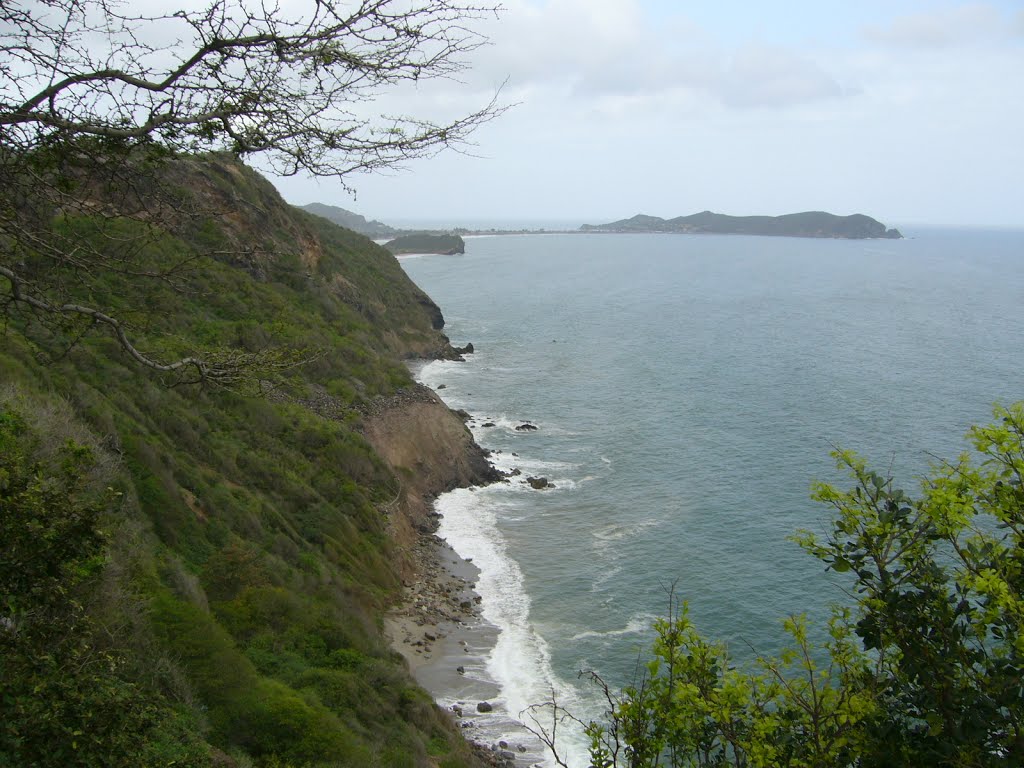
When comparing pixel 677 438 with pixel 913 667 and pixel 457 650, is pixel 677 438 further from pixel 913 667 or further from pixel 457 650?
pixel 913 667

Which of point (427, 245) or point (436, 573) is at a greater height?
point (427, 245)

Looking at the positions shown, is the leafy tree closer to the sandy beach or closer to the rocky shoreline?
the rocky shoreline

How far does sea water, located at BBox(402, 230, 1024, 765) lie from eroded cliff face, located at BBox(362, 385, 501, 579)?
1.11 metres

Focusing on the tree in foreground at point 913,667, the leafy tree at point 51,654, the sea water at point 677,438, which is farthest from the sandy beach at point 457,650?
the tree in foreground at point 913,667

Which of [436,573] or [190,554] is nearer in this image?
[190,554]

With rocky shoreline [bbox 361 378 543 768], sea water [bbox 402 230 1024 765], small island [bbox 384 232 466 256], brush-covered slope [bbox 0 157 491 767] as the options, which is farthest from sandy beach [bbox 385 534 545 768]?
small island [bbox 384 232 466 256]

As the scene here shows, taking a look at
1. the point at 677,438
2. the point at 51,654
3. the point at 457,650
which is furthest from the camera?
the point at 677,438

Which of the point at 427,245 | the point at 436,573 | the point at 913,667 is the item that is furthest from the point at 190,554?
the point at 427,245

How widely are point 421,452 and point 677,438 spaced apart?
1473 centimetres

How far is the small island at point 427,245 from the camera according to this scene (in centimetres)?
18411

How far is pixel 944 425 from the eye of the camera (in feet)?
140

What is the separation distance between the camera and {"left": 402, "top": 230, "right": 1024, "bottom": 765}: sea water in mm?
26062

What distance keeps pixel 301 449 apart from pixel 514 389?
2818cm

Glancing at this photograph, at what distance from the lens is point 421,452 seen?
123 feet
